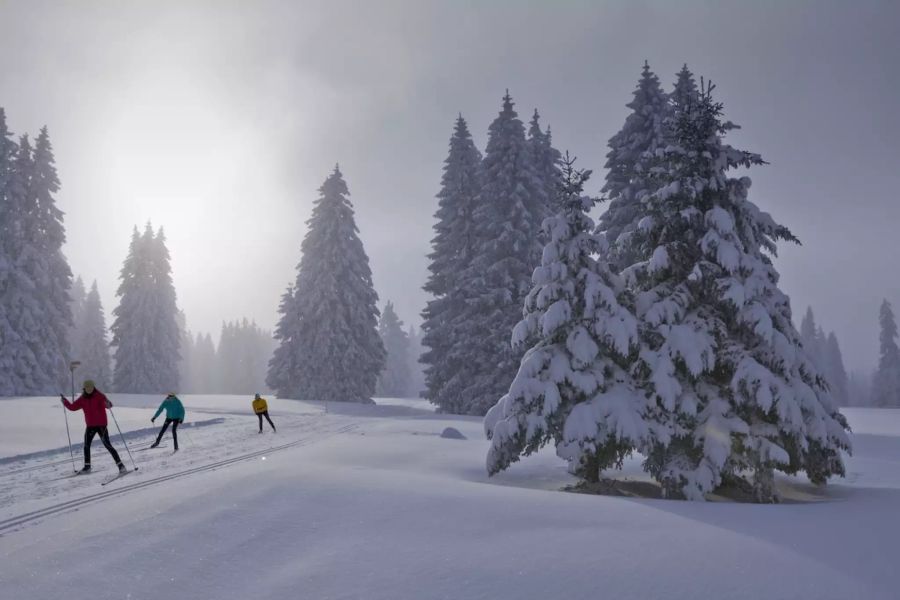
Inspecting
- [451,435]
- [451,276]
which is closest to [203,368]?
[451,276]

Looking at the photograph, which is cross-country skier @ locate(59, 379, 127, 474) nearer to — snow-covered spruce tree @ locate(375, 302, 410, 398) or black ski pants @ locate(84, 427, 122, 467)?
black ski pants @ locate(84, 427, 122, 467)

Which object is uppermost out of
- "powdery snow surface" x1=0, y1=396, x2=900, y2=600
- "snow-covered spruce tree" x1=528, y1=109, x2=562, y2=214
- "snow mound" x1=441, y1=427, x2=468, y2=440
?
"snow-covered spruce tree" x1=528, y1=109, x2=562, y2=214

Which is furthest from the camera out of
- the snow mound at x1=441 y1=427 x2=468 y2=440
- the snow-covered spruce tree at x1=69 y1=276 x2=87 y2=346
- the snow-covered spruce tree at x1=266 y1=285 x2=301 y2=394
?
the snow-covered spruce tree at x1=69 y1=276 x2=87 y2=346

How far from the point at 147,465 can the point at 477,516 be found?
859cm

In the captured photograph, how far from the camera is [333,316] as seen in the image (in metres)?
39.7

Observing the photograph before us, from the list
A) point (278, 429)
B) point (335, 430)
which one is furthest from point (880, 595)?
point (278, 429)

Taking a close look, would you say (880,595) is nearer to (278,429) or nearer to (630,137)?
(278,429)

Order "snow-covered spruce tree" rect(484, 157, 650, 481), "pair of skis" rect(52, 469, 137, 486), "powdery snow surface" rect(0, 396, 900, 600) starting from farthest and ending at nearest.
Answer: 1. "snow-covered spruce tree" rect(484, 157, 650, 481)
2. "pair of skis" rect(52, 469, 137, 486)
3. "powdery snow surface" rect(0, 396, 900, 600)

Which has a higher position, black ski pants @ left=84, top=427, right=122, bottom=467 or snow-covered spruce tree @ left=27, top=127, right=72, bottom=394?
snow-covered spruce tree @ left=27, top=127, right=72, bottom=394

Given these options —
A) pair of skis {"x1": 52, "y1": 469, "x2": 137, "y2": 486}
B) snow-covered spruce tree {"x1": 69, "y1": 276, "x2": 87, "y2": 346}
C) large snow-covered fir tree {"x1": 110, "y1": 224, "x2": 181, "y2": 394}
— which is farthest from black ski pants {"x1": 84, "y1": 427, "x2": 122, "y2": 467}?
snow-covered spruce tree {"x1": 69, "y1": 276, "x2": 87, "y2": 346}

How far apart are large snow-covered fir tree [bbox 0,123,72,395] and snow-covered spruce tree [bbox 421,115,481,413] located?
83.6 ft

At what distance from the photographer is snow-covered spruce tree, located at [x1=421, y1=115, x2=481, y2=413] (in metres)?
31.3

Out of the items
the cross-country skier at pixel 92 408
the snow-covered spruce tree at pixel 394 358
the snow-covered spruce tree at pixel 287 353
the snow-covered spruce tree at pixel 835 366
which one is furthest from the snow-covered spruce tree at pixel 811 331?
the cross-country skier at pixel 92 408

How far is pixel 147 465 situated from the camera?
11.8 m
